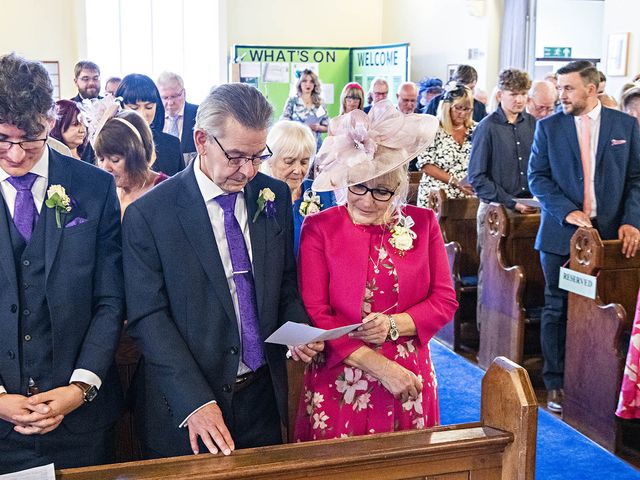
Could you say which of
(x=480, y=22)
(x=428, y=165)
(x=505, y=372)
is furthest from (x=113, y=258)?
(x=480, y=22)

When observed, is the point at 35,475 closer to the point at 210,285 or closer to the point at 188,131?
the point at 210,285

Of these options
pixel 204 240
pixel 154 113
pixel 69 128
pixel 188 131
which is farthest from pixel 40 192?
pixel 188 131

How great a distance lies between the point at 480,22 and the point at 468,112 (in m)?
5.83

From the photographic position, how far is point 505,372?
1.87 m

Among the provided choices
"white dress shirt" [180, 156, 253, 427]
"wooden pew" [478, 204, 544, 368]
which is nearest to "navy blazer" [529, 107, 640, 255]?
"wooden pew" [478, 204, 544, 368]

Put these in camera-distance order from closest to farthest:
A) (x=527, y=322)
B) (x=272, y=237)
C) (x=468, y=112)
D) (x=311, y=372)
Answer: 1. (x=272, y=237)
2. (x=311, y=372)
3. (x=527, y=322)
4. (x=468, y=112)

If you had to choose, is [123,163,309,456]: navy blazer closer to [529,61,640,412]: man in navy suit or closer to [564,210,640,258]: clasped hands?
[564,210,640,258]: clasped hands

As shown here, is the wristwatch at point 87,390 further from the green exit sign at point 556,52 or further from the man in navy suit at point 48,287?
the green exit sign at point 556,52

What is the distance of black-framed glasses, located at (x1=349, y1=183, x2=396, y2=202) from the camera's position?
7.51ft

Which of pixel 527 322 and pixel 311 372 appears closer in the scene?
pixel 311 372

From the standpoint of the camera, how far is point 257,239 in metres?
2.09

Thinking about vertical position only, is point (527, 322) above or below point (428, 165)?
below

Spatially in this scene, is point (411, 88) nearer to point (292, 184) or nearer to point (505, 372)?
point (292, 184)

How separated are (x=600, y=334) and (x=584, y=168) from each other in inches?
33.7
